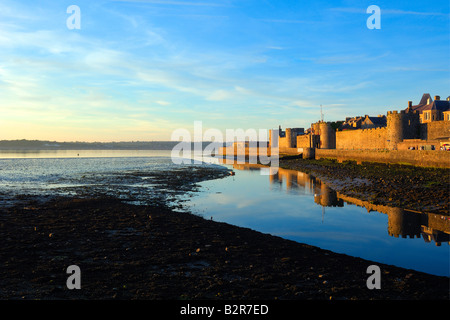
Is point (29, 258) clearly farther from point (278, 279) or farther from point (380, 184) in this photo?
point (380, 184)

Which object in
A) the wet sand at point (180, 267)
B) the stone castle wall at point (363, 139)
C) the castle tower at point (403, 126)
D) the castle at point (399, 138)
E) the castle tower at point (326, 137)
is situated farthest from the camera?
the castle tower at point (326, 137)

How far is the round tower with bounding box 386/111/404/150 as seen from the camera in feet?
133

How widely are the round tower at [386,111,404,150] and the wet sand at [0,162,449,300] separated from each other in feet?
122

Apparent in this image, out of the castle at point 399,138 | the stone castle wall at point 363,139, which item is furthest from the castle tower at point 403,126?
the stone castle wall at point 363,139

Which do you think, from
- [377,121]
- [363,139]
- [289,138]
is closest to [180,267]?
[363,139]

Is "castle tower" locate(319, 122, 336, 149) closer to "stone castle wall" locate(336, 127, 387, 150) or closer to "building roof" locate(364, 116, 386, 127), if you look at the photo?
"stone castle wall" locate(336, 127, 387, 150)

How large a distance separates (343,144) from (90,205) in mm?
53017

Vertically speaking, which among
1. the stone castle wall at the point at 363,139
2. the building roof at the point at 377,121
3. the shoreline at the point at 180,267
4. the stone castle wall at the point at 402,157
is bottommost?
the shoreline at the point at 180,267

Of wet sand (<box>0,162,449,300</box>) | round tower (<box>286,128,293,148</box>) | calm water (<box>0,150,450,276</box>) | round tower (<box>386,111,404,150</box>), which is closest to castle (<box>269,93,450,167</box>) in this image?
round tower (<box>386,111,404,150</box>)

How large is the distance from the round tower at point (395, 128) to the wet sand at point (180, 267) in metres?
37.3

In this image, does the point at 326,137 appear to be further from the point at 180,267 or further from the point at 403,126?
the point at 180,267

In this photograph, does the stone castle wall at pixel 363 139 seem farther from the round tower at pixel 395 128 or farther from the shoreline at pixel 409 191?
the shoreline at pixel 409 191

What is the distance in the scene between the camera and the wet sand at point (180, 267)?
19.4 feet

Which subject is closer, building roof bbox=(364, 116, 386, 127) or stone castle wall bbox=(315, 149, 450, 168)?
stone castle wall bbox=(315, 149, 450, 168)
